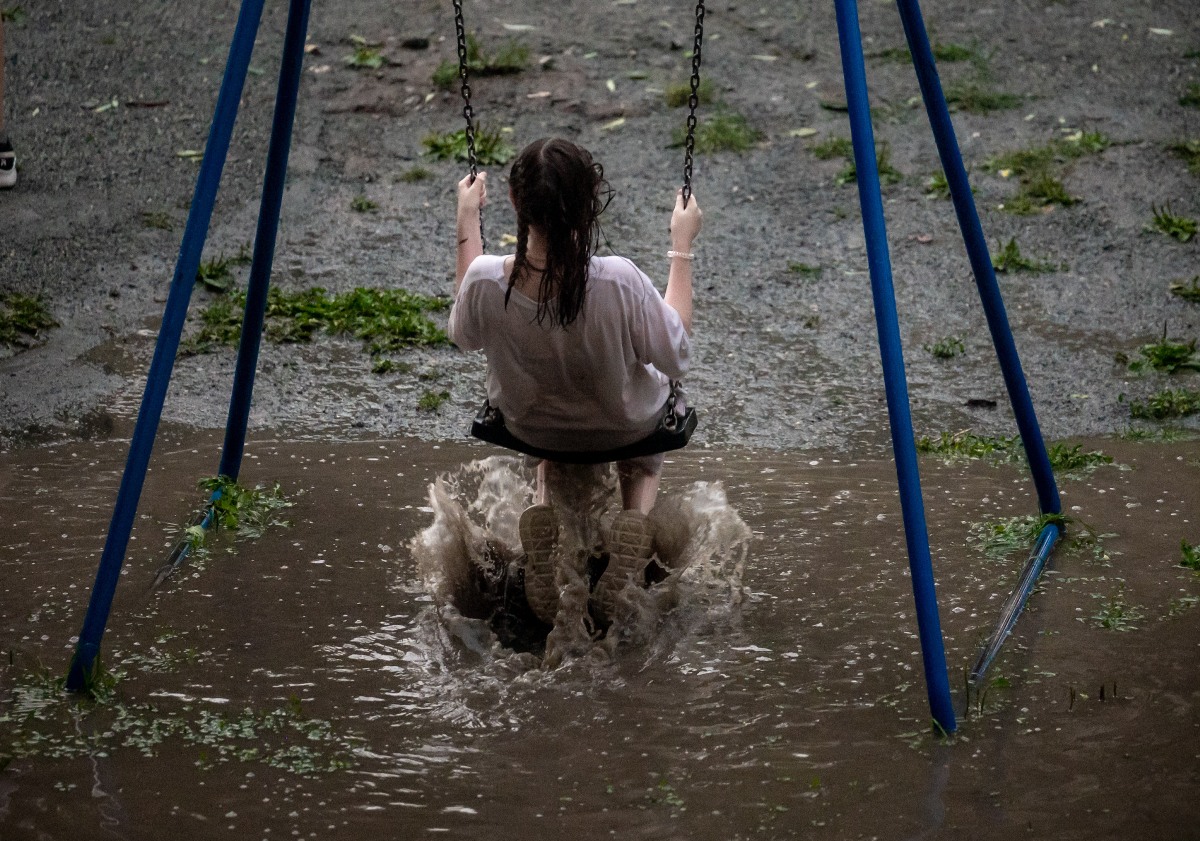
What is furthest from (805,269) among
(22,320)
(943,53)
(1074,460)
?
(22,320)

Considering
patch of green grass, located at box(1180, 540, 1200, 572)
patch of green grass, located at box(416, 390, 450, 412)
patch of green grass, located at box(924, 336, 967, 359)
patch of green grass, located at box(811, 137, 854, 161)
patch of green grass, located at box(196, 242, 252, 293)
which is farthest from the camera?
patch of green grass, located at box(811, 137, 854, 161)

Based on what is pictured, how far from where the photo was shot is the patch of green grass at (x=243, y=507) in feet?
14.6

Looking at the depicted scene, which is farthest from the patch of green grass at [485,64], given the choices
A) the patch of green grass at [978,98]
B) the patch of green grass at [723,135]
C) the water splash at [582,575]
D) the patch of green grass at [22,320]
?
the water splash at [582,575]

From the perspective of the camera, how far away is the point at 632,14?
29.3 ft

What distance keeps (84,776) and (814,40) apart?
274 inches

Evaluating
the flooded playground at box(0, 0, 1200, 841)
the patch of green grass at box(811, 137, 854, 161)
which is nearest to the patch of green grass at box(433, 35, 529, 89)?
the flooded playground at box(0, 0, 1200, 841)

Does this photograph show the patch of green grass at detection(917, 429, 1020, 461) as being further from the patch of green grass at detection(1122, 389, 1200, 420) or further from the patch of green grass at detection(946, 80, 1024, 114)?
the patch of green grass at detection(946, 80, 1024, 114)

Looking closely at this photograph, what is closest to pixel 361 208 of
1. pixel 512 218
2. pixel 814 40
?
pixel 512 218

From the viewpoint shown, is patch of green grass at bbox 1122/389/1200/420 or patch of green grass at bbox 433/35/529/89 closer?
patch of green grass at bbox 1122/389/1200/420

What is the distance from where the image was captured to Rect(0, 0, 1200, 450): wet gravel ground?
5.53 m

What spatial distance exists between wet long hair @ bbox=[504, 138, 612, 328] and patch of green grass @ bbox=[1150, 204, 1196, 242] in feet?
14.5

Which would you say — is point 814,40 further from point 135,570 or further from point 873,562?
point 135,570

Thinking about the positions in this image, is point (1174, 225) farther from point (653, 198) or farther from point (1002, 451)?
→ point (653, 198)

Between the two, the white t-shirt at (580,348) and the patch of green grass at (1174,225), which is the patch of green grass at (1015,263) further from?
the white t-shirt at (580,348)
